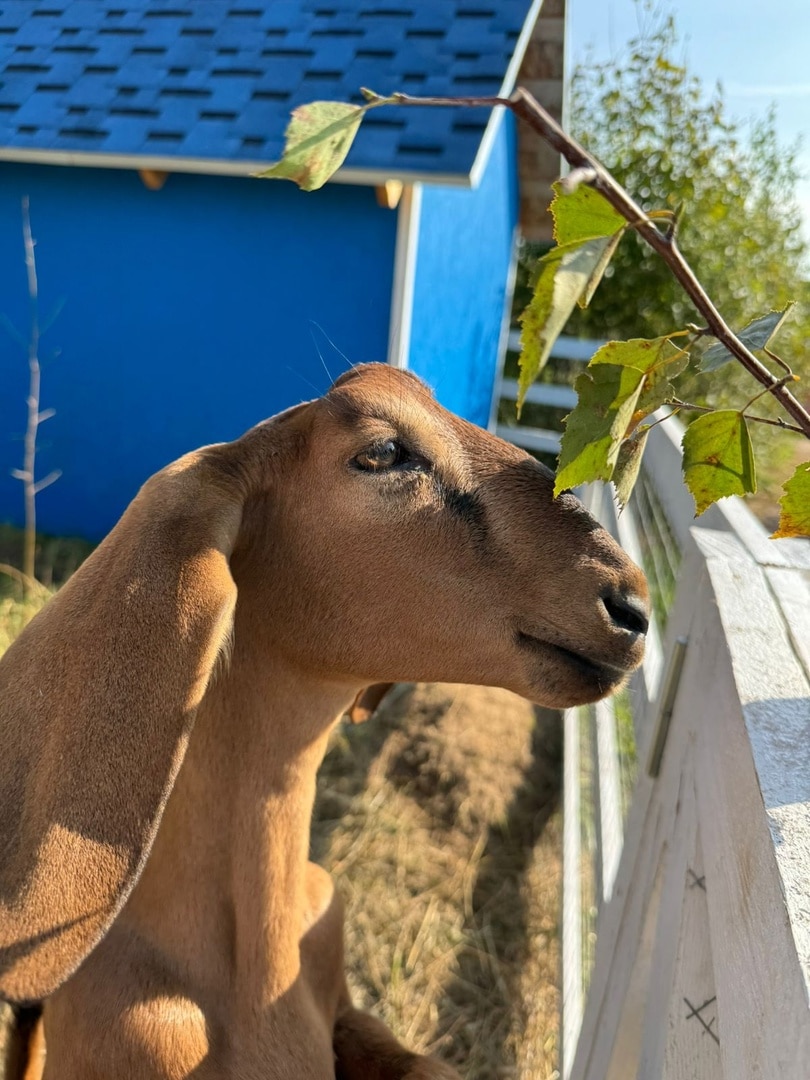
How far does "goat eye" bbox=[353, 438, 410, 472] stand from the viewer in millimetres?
1457

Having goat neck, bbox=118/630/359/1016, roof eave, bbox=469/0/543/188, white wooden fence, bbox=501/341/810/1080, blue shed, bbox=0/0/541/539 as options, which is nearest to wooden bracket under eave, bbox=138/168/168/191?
blue shed, bbox=0/0/541/539

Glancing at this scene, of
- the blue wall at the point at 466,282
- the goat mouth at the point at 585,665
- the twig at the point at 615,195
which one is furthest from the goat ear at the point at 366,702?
the blue wall at the point at 466,282

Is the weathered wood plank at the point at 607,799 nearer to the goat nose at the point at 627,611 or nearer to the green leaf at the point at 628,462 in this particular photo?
the goat nose at the point at 627,611

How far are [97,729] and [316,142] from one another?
80cm

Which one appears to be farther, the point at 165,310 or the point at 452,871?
the point at 165,310

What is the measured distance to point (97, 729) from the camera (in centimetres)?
116

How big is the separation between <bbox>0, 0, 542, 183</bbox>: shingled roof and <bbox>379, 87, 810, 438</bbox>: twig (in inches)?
140

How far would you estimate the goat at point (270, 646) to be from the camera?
4.02 ft

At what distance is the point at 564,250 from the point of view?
67 cm

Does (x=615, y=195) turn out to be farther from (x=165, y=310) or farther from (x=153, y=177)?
(x=165, y=310)

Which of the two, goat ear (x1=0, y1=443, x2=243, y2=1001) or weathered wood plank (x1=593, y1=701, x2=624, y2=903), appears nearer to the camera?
goat ear (x1=0, y1=443, x2=243, y2=1001)

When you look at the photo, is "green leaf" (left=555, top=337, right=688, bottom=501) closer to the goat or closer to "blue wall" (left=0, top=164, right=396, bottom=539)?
the goat

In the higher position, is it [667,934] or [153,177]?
[153,177]

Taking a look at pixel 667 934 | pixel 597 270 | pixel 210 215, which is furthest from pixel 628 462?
pixel 210 215
